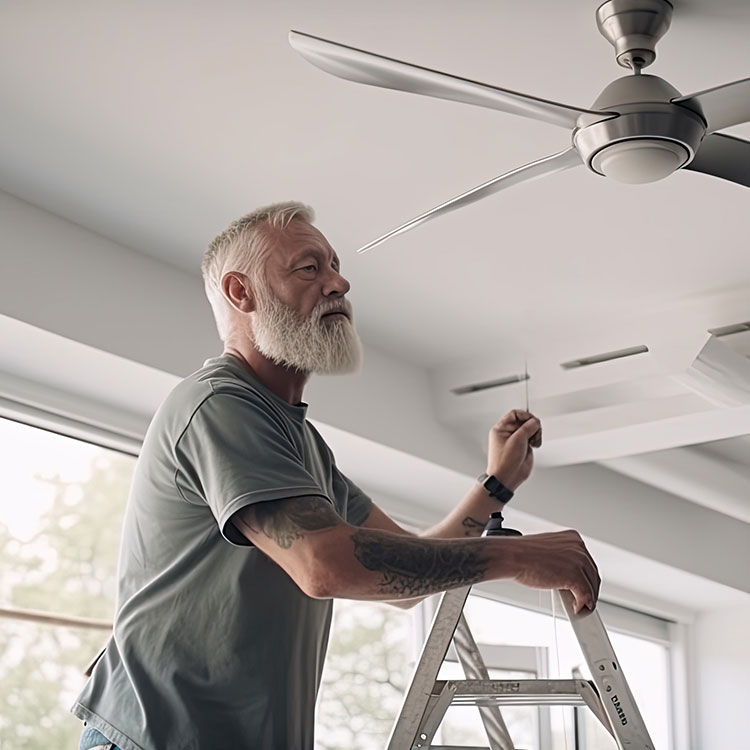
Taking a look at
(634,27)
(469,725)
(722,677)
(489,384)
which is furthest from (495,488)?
(722,677)

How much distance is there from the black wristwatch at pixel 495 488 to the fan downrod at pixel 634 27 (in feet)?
2.85

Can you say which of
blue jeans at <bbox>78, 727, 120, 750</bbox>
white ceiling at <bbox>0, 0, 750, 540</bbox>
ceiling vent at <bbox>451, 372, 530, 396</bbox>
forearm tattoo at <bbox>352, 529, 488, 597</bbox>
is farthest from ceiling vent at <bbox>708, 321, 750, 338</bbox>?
blue jeans at <bbox>78, 727, 120, 750</bbox>

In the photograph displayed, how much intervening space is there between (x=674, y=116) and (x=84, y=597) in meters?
2.18

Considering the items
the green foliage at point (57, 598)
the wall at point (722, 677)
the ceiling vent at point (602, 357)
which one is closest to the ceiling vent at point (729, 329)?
the ceiling vent at point (602, 357)

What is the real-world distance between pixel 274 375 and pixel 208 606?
46 centimetres

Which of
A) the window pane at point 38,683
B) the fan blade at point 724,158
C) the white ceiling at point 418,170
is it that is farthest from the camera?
the window pane at point 38,683

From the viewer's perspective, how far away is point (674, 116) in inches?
83.9

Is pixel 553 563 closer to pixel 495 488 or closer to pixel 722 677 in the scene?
pixel 495 488

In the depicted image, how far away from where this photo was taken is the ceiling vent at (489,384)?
13.2 ft

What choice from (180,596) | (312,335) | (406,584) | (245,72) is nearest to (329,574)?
(406,584)

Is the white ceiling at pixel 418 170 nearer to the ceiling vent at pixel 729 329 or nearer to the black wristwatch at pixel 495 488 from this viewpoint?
the ceiling vent at pixel 729 329

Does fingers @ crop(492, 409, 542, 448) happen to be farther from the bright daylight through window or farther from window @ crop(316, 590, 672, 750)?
window @ crop(316, 590, 672, 750)

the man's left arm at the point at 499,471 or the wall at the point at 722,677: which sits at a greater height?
the wall at the point at 722,677

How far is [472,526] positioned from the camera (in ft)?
7.77
